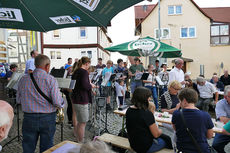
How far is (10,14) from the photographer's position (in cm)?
318

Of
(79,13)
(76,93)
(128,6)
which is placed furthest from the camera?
(76,93)

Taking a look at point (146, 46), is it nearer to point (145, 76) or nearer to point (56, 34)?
point (145, 76)

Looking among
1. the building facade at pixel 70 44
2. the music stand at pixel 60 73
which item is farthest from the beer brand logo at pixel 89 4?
the building facade at pixel 70 44

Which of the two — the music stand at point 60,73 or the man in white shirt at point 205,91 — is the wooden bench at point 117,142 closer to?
the music stand at point 60,73

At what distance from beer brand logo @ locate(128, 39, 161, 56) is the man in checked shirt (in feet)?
18.7

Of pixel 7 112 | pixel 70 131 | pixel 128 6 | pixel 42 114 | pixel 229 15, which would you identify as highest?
pixel 229 15

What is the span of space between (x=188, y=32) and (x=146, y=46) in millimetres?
17323

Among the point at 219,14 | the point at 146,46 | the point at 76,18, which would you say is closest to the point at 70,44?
the point at 219,14

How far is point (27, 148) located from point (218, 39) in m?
26.3

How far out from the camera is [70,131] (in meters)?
5.59

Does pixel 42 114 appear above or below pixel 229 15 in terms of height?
below

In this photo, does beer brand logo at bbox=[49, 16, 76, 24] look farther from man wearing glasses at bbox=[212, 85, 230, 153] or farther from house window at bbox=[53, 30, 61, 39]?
house window at bbox=[53, 30, 61, 39]

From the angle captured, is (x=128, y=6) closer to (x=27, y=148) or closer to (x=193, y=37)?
(x=27, y=148)

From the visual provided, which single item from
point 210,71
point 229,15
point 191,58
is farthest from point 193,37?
point 229,15
